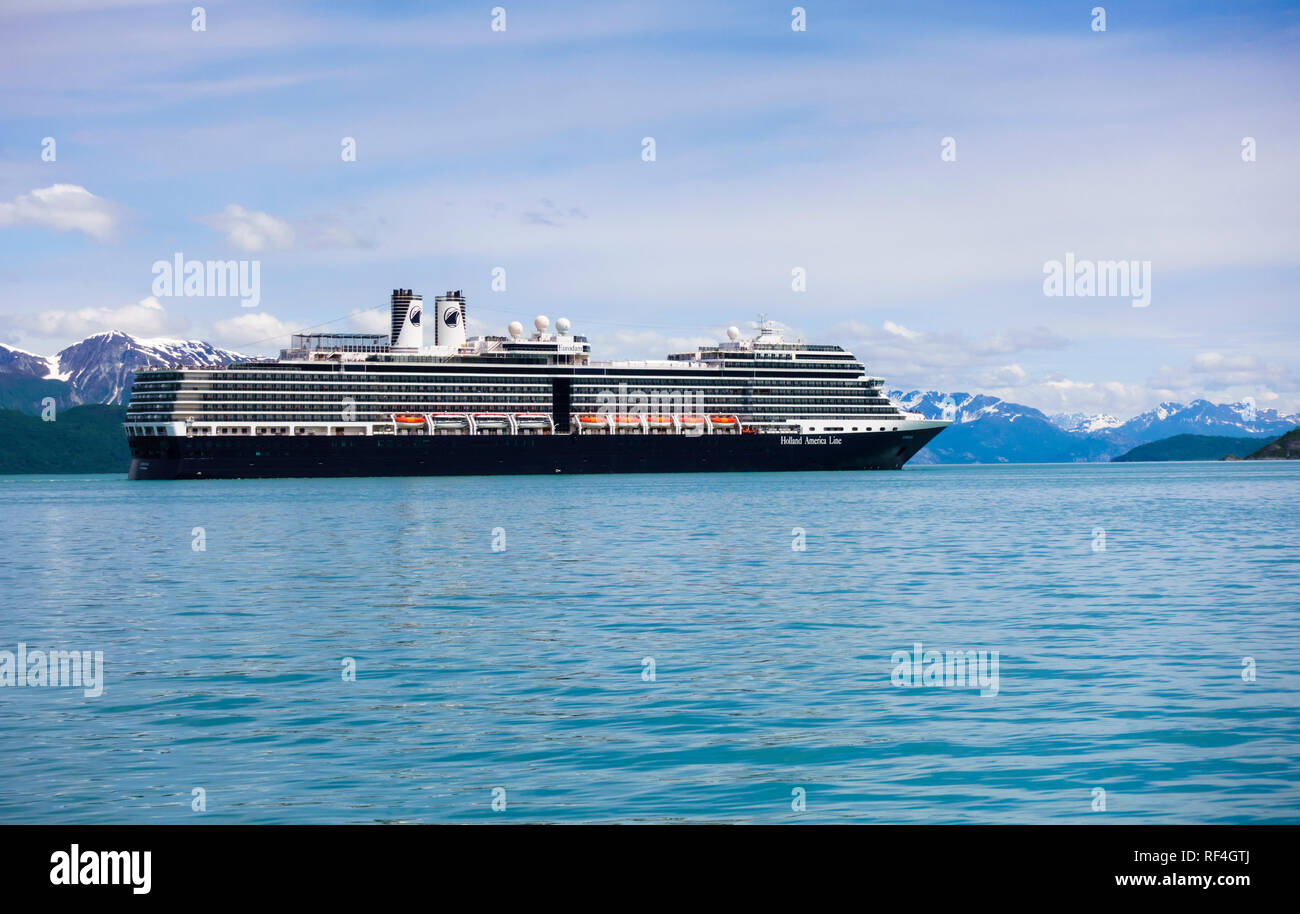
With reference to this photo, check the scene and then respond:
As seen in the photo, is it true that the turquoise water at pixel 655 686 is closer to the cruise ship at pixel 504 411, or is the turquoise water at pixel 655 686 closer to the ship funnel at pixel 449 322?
the cruise ship at pixel 504 411

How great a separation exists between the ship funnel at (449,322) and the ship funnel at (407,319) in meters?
4.25

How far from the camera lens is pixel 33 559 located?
155ft

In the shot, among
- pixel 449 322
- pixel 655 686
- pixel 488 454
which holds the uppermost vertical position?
pixel 449 322

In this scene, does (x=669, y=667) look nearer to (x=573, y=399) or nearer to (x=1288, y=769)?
(x=1288, y=769)

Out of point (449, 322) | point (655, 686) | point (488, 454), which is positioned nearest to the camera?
point (655, 686)

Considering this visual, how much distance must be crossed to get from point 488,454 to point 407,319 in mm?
24482

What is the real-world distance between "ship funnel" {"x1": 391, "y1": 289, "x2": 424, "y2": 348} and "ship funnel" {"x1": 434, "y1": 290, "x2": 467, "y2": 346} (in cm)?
425

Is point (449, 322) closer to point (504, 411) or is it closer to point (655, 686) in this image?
point (504, 411)

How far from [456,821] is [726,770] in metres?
3.49

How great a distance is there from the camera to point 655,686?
65.0ft

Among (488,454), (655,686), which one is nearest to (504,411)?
(488,454)

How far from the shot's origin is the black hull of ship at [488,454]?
137 meters

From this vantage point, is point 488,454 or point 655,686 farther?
point 488,454
